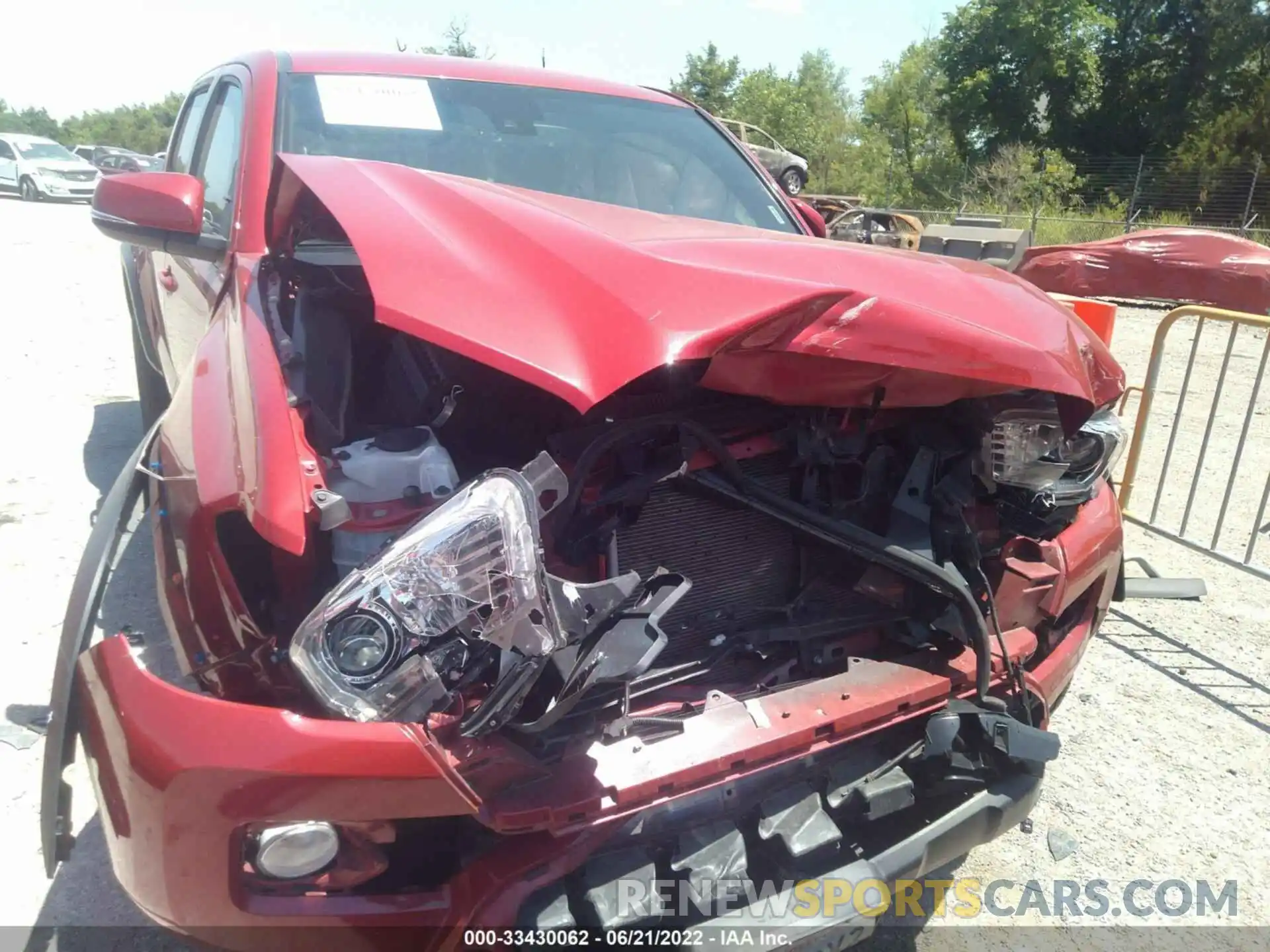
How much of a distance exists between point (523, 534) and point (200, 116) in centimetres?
321

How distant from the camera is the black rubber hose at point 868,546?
1970mm

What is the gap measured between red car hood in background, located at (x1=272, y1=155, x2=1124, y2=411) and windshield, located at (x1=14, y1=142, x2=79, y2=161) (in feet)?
85.0

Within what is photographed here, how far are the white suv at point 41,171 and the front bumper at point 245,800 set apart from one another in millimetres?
24782

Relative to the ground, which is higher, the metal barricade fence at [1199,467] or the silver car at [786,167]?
the silver car at [786,167]

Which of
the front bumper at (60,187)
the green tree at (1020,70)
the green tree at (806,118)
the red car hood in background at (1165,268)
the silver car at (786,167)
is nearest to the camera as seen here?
the silver car at (786,167)

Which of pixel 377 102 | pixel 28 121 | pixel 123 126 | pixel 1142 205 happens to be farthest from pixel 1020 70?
pixel 28 121

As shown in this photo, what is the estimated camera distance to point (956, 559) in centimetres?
215

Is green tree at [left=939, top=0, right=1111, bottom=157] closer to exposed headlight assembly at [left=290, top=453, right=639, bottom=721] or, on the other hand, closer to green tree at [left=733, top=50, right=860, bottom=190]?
green tree at [left=733, top=50, right=860, bottom=190]

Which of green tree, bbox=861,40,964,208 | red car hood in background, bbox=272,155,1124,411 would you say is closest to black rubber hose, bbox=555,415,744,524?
red car hood in background, bbox=272,155,1124,411

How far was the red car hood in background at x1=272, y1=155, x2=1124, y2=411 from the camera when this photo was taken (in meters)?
1.55

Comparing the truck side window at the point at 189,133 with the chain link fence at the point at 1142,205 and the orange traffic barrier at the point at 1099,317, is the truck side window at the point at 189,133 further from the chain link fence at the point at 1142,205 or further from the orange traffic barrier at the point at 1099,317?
the chain link fence at the point at 1142,205

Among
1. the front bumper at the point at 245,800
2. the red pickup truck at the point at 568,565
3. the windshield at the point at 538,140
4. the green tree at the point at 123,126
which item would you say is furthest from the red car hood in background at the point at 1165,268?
the green tree at the point at 123,126

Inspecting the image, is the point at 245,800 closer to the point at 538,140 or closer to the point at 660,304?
the point at 660,304

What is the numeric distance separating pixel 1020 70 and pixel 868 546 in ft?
124
